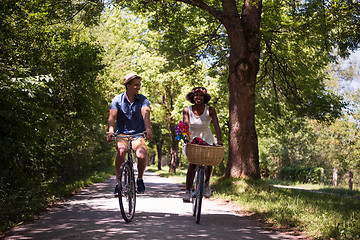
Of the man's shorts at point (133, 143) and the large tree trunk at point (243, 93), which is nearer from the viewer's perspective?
the man's shorts at point (133, 143)

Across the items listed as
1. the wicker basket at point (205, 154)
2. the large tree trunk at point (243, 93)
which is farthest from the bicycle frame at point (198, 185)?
the large tree trunk at point (243, 93)

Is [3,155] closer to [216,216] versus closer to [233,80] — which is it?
[216,216]

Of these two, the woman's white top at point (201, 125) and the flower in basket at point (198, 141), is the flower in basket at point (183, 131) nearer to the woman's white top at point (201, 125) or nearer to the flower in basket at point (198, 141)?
the flower in basket at point (198, 141)

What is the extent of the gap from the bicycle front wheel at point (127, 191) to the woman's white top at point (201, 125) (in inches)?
58.0

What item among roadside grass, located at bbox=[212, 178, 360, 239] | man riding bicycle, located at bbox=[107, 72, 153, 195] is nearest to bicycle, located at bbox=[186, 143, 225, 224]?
man riding bicycle, located at bbox=[107, 72, 153, 195]

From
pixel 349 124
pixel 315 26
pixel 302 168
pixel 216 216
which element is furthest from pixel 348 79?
pixel 216 216

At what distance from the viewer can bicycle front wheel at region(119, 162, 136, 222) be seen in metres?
6.18

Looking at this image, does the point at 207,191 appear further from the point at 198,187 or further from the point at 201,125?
the point at 201,125

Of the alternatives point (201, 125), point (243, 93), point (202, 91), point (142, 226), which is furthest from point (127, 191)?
point (243, 93)

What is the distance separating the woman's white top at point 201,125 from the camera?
7.32 m

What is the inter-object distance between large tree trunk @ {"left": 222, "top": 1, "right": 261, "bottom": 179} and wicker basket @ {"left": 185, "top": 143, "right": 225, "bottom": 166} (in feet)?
21.9

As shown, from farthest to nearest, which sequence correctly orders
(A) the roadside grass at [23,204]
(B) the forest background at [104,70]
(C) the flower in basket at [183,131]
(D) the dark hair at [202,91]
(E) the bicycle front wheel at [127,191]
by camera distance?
(B) the forest background at [104,70]
(D) the dark hair at [202,91]
(C) the flower in basket at [183,131]
(A) the roadside grass at [23,204]
(E) the bicycle front wheel at [127,191]

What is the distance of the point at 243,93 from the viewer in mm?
13195

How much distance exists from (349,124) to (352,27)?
88.5 feet
